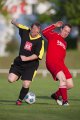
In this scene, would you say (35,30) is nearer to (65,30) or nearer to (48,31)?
(48,31)

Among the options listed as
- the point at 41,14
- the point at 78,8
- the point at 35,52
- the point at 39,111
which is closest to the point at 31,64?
the point at 35,52

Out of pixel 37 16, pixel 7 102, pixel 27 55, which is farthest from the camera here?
pixel 37 16

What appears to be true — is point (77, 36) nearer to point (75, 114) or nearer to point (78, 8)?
point (78, 8)

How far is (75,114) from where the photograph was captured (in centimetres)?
1377

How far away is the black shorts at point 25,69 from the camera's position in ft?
53.6

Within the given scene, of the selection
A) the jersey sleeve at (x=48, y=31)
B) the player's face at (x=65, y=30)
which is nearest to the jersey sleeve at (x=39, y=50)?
the jersey sleeve at (x=48, y=31)

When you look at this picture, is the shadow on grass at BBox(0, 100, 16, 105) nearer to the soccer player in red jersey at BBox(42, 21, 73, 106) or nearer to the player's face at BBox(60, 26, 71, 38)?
the soccer player in red jersey at BBox(42, 21, 73, 106)

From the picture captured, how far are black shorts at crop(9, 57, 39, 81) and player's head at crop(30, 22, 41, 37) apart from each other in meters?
0.65

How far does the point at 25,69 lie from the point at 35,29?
3.27 ft

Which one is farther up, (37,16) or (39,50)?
(37,16)

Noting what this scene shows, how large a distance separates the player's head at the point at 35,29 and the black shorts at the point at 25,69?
2.15 ft

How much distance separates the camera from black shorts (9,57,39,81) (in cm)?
1633

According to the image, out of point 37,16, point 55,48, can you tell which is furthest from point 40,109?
point 37,16

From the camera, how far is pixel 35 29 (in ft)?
52.7
